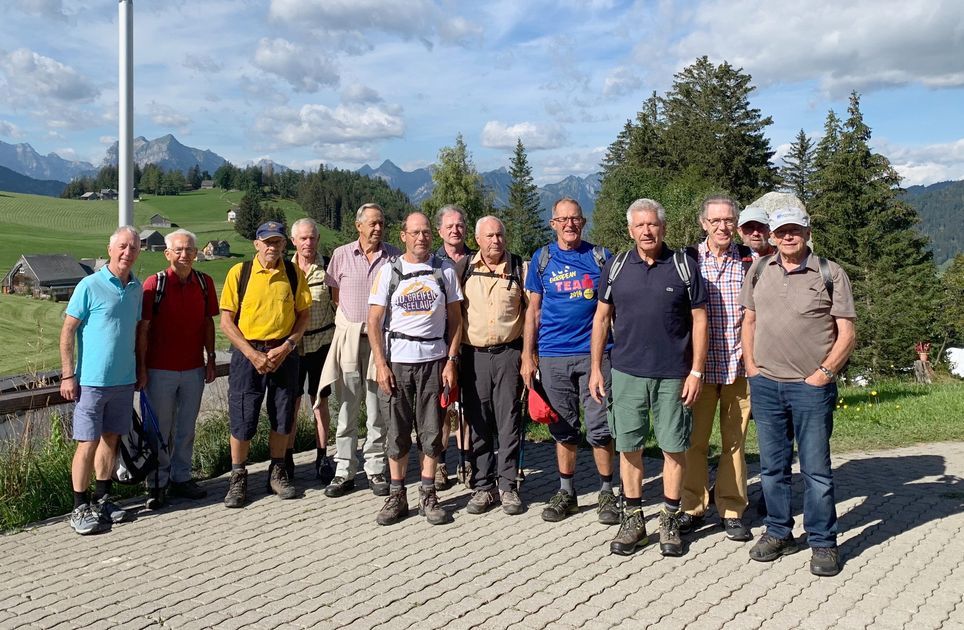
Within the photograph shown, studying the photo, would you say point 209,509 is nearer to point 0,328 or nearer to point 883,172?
point 0,328

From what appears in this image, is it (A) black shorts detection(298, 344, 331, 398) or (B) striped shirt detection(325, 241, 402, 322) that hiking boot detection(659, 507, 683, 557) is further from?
(A) black shorts detection(298, 344, 331, 398)

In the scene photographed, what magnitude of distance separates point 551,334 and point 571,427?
26.5 inches

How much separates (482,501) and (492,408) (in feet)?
2.19

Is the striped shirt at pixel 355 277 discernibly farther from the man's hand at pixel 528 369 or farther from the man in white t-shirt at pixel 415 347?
the man's hand at pixel 528 369

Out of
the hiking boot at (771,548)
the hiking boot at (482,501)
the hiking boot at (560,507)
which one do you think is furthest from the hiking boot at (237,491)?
the hiking boot at (771,548)

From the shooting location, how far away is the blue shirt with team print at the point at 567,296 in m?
5.03

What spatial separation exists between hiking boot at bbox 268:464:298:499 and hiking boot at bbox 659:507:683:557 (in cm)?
283

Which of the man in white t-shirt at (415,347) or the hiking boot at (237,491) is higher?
the man in white t-shirt at (415,347)

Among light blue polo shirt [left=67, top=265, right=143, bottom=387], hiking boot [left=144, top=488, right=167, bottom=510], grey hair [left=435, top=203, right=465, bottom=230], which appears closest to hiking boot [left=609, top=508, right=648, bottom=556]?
grey hair [left=435, top=203, right=465, bottom=230]

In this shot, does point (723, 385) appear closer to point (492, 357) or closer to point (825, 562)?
point (825, 562)

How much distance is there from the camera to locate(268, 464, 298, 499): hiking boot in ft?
19.0

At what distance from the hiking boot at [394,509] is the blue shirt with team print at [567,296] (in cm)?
145

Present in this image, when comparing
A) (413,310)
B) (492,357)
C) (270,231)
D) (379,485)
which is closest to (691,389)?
(492,357)

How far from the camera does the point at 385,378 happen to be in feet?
16.7
